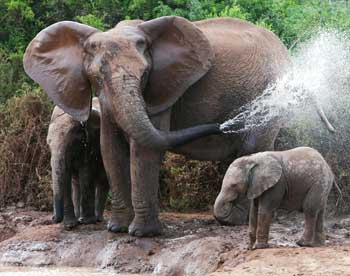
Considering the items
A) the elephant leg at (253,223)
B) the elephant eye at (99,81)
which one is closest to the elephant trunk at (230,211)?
the elephant leg at (253,223)

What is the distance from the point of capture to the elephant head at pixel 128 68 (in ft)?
34.1

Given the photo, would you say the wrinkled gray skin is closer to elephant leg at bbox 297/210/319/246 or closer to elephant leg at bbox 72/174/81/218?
elephant leg at bbox 72/174/81/218

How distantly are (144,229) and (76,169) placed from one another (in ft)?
4.47

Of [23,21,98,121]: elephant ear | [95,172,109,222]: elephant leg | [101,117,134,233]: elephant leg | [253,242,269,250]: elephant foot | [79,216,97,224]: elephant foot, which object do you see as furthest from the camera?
[95,172,109,222]: elephant leg

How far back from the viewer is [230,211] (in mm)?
10398

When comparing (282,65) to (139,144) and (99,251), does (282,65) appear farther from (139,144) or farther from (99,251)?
(99,251)

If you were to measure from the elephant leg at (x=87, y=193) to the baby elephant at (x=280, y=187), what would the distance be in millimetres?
2223

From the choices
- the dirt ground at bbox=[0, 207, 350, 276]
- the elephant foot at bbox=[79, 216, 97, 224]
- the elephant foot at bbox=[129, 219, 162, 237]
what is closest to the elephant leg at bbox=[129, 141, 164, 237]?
the elephant foot at bbox=[129, 219, 162, 237]

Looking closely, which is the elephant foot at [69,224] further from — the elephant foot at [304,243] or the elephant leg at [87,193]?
the elephant foot at [304,243]

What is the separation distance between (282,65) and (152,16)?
4.17m

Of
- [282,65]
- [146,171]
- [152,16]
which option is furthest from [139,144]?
[152,16]

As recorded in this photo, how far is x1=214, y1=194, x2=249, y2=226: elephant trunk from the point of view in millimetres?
10031

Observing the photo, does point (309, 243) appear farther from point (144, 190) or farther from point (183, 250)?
point (144, 190)

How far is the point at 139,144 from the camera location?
10.6 metres
